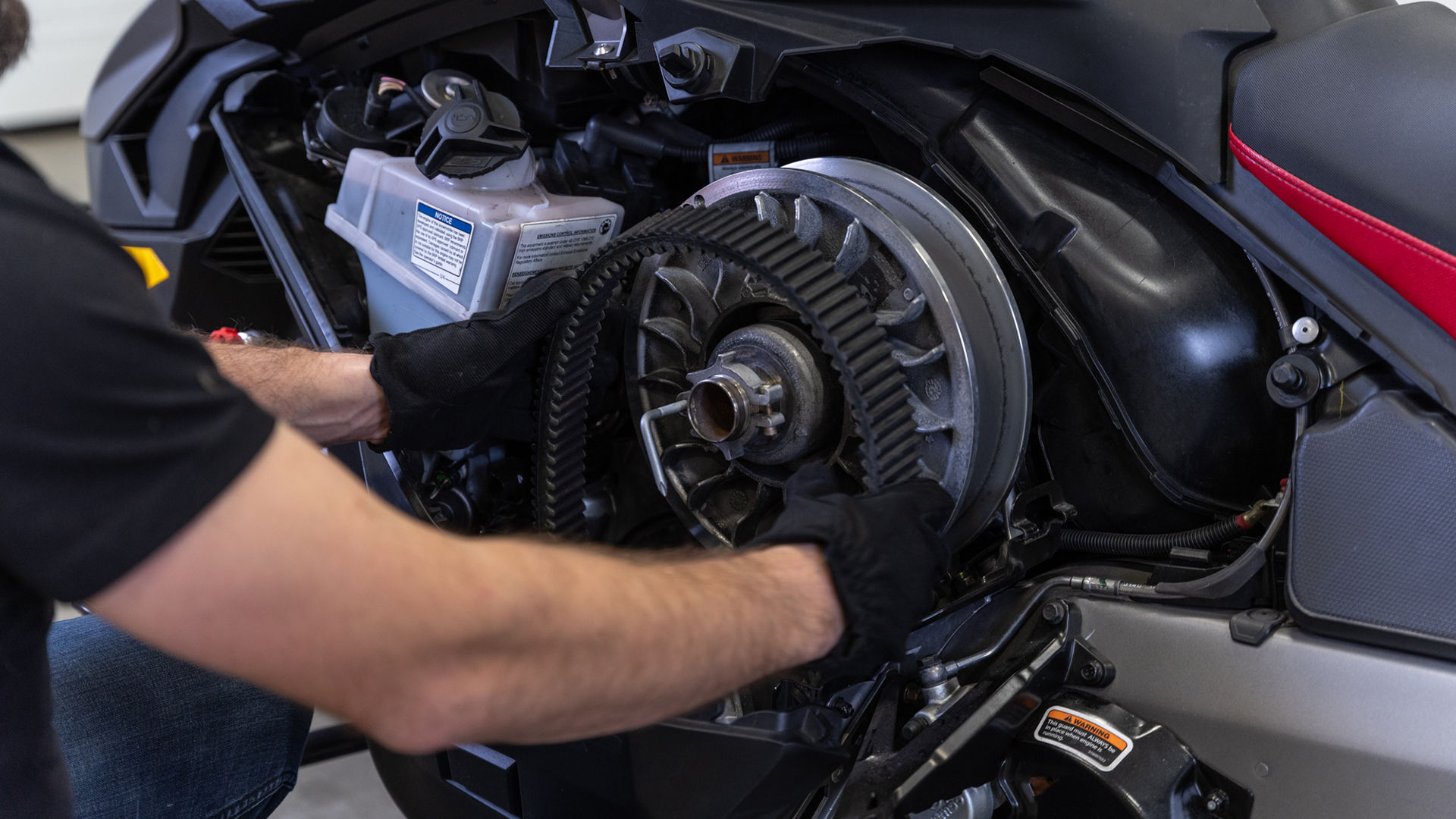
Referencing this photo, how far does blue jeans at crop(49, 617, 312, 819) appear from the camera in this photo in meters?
0.97

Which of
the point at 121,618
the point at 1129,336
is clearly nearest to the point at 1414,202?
the point at 1129,336

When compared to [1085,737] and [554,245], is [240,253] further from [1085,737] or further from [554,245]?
[1085,737]

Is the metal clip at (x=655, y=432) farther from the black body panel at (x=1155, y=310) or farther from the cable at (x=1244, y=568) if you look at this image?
the cable at (x=1244, y=568)

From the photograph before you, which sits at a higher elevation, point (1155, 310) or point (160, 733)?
point (1155, 310)

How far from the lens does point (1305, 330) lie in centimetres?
80

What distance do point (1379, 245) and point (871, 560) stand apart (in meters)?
0.44

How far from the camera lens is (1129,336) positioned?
86cm

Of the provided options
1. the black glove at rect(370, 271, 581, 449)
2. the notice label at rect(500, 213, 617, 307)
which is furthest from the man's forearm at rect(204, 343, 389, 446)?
the notice label at rect(500, 213, 617, 307)

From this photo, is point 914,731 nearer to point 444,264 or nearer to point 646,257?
point 646,257

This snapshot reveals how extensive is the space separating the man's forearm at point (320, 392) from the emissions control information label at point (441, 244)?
5.2 inches

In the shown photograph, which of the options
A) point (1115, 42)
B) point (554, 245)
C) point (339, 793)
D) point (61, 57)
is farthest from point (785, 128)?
point (61, 57)

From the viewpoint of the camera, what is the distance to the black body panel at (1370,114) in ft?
2.41

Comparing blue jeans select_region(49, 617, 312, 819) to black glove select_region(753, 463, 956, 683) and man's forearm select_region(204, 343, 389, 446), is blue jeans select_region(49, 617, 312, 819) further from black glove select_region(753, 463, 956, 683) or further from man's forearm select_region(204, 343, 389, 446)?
black glove select_region(753, 463, 956, 683)

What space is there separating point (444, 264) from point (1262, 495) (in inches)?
35.0
